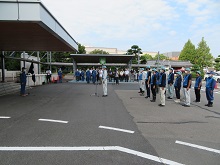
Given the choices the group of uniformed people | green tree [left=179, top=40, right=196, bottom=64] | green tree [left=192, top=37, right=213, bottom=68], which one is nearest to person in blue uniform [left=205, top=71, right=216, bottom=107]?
the group of uniformed people

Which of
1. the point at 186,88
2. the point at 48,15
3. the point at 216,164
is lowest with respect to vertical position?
the point at 216,164

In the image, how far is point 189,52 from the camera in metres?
57.5

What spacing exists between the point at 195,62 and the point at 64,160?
57.3 m

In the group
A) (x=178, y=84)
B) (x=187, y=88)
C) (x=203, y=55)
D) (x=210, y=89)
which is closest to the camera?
(x=187, y=88)

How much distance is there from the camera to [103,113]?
797 cm

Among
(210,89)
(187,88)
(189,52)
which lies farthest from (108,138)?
(189,52)

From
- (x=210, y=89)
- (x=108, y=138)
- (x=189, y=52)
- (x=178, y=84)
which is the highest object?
(x=189, y=52)

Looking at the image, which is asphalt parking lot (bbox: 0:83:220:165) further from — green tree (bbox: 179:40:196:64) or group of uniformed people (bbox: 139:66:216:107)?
green tree (bbox: 179:40:196:64)

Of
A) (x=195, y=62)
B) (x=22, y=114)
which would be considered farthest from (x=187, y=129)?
(x=195, y=62)

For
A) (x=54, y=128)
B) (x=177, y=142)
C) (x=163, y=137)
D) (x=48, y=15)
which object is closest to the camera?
(x=177, y=142)

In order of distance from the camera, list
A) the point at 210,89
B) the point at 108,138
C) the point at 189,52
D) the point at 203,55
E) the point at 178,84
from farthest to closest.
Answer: the point at 189,52
the point at 203,55
the point at 178,84
the point at 210,89
the point at 108,138

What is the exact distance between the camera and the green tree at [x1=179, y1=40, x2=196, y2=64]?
56141mm

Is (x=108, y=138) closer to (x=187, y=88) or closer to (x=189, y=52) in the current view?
(x=187, y=88)

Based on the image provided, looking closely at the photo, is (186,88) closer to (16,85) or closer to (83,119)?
(83,119)
